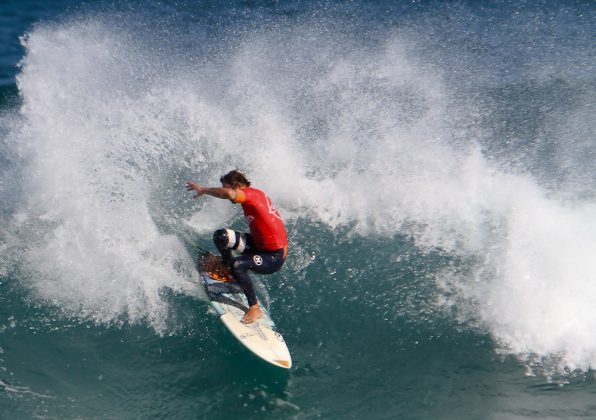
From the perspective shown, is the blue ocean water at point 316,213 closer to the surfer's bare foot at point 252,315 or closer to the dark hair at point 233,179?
the surfer's bare foot at point 252,315

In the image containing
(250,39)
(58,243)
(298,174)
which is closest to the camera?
(58,243)

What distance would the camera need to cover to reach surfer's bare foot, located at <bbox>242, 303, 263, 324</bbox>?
8.54 meters

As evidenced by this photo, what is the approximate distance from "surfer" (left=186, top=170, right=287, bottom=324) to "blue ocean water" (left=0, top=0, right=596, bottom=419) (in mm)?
707

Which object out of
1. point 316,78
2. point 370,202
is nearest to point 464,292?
point 370,202

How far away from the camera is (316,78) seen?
48.5 ft

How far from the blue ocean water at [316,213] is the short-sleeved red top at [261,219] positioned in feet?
3.57

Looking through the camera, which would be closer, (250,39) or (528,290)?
(528,290)

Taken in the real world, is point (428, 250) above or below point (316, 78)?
below

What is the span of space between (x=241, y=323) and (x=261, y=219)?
4.78ft

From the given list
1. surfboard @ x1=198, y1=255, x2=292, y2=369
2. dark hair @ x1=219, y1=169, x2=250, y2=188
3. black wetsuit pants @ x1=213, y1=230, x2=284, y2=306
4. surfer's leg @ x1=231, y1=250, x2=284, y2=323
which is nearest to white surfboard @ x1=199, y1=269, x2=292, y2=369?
surfboard @ x1=198, y1=255, x2=292, y2=369

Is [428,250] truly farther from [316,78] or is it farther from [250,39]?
[250,39]

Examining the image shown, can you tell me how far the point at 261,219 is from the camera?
834 cm

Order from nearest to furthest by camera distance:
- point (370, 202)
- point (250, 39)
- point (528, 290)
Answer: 1. point (528, 290)
2. point (370, 202)
3. point (250, 39)

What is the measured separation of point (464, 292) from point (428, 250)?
3.52 feet
